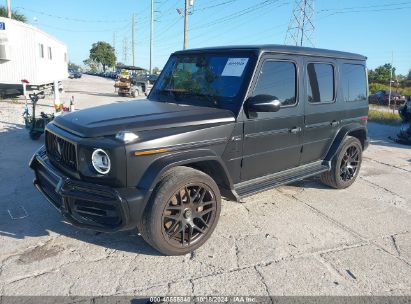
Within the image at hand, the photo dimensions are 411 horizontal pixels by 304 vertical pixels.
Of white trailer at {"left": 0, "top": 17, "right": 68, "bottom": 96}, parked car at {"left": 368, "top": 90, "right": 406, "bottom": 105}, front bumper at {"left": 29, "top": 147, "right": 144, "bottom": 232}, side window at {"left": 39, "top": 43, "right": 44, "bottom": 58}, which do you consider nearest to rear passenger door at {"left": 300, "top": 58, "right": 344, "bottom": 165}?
front bumper at {"left": 29, "top": 147, "right": 144, "bottom": 232}

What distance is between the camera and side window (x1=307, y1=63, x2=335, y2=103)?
15.8 ft

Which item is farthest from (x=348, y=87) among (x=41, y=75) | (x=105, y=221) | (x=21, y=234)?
(x=41, y=75)

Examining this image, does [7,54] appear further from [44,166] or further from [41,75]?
[44,166]

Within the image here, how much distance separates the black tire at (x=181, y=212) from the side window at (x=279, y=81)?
123cm

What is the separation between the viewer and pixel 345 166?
228 inches

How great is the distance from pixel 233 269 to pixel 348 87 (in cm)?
352

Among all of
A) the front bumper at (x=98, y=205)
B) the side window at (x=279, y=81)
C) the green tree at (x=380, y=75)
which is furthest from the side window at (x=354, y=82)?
the green tree at (x=380, y=75)

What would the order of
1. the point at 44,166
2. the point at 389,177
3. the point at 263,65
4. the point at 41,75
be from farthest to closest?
the point at 41,75 → the point at 389,177 → the point at 263,65 → the point at 44,166

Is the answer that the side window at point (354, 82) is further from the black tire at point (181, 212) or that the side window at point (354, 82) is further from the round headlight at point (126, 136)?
the round headlight at point (126, 136)

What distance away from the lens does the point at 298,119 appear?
4.61 meters

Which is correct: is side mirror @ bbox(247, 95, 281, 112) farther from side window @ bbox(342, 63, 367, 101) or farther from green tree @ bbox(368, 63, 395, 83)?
green tree @ bbox(368, 63, 395, 83)

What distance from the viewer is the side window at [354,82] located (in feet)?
18.0

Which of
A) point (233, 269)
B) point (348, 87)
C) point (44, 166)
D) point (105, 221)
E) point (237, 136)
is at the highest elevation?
point (348, 87)

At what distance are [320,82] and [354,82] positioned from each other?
1.04 m
